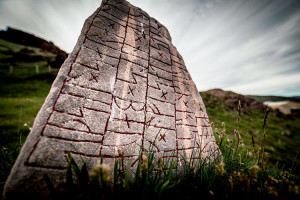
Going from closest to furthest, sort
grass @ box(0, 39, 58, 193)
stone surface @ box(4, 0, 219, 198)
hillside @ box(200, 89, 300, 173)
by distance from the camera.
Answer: stone surface @ box(4, 0, 219, 198) → grass @ box(0, 39, 58, 193) → hillside @ box(200, 89, 300, 173)

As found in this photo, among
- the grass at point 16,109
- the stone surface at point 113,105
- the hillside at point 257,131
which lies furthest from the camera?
the hillside at point 257,131

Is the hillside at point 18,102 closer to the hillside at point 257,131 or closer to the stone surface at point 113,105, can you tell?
the stone surface at point 113,105

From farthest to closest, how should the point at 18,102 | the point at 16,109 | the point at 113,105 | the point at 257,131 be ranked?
the point at 18,102 → the point at 16,109 → the point at 257,131 → the point at 113,105

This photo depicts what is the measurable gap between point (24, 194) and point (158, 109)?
55.9 inches

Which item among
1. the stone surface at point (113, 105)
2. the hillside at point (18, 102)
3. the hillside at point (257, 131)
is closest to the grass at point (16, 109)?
the hillside at point (18, 102)

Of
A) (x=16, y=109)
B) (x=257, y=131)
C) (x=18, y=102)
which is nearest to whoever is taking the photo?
(x=257, y=131)

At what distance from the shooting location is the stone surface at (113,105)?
1019mm

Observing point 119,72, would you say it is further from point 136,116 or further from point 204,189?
point 204,189

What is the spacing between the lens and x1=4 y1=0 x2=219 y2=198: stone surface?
1019 millimetres

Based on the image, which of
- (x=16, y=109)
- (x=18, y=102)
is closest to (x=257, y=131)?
(x=16, y=109)

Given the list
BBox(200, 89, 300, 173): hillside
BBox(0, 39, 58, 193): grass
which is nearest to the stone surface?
BBox(0, 39, 58, 193): grass

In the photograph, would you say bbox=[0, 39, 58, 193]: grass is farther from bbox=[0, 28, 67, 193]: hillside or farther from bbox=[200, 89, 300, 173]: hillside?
bbox=[200, 89, 300, 173]: hillside

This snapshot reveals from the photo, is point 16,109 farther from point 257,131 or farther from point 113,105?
point 257,131

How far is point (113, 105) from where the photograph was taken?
1.49 metres
